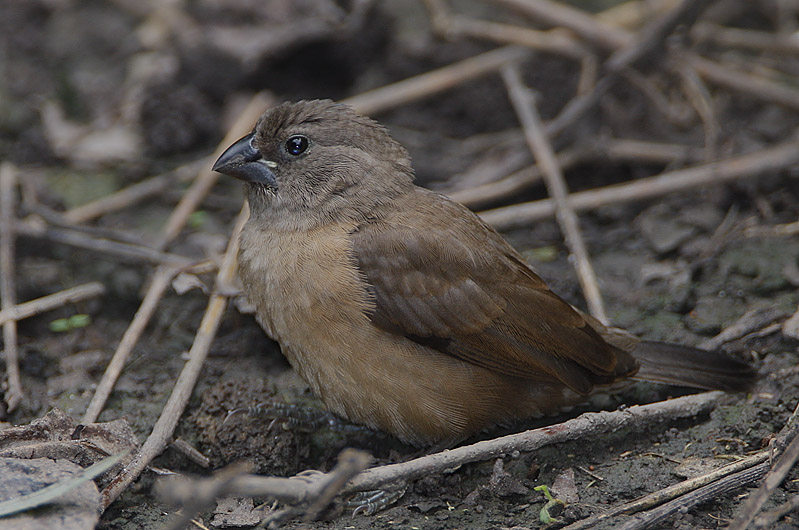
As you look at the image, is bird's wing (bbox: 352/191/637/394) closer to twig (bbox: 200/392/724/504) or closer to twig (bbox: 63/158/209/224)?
twig (bbox: 200/392/724/504)

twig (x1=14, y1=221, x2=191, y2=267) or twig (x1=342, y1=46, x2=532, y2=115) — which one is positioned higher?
twig (x1=342, y1=46, x2=532, y2=115)

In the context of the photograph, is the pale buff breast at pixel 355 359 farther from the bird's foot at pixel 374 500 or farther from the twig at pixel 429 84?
the twig at pixel 429 84

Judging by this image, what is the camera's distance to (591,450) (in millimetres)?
3662

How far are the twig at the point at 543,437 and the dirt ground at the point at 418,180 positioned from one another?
0.09 meters

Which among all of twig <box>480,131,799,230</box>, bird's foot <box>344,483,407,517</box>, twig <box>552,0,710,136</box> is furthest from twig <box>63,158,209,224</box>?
bird's foot <box>344,483,407,517</box>

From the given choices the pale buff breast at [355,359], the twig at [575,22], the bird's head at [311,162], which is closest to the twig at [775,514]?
the pale buff breast at [355,359]

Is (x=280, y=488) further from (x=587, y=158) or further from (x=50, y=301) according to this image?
(x=587, y=158)

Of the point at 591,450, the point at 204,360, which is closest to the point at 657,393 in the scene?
the point at 591,450

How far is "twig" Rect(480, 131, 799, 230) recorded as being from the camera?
5.01 metres

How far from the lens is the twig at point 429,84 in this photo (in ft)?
19.0

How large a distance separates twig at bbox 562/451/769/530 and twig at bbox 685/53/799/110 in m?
2.99

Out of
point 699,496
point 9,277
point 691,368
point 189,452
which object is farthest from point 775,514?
point 9,277

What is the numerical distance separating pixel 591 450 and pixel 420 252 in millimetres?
1148

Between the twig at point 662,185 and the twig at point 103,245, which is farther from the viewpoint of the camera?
the twig at point 662,185
